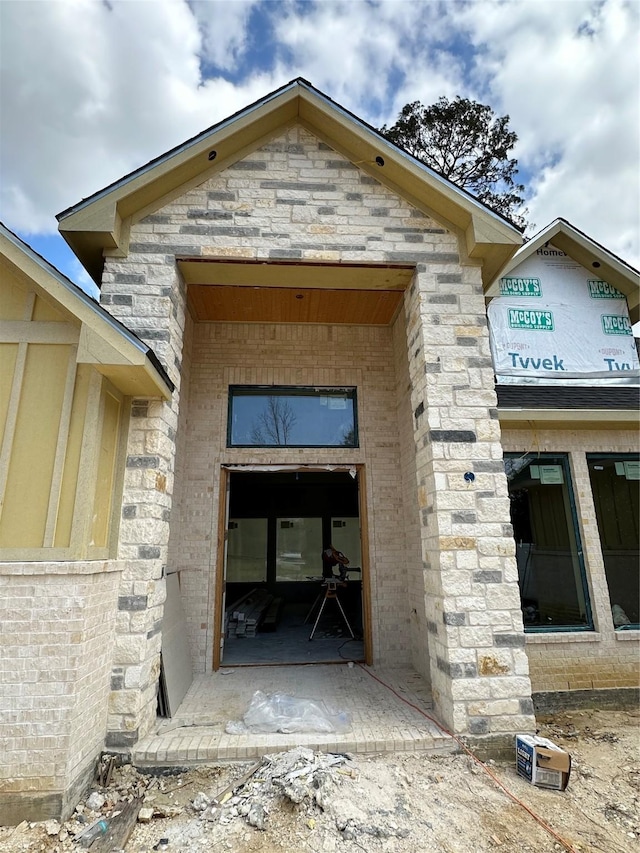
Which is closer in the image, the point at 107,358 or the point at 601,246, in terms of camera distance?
the point at 107,358

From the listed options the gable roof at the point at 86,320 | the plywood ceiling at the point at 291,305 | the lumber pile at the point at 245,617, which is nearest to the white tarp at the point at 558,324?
the plywood ceiling at the point at 291,305

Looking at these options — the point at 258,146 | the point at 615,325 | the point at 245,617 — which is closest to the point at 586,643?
the point at 615,325

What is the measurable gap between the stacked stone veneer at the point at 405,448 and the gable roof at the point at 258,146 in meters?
0.13

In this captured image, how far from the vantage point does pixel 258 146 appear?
4730 mm

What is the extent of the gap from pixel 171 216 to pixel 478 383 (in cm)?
346

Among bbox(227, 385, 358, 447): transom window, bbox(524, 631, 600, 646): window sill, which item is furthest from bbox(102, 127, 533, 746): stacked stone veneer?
bbox(524, 631, 600, 646): window sill

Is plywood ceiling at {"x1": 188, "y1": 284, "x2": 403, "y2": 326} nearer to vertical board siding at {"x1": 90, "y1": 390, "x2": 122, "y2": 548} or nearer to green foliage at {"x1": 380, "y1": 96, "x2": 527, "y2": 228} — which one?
vertical board siding at {"x1": 90, "y1": 390, "x2": 122, "y2": 548}

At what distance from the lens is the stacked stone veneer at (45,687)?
2805 millimetres

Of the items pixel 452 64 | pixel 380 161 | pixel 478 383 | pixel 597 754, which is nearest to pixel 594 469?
pixel 478 383

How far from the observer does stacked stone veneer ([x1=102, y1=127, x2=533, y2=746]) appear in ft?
12.1

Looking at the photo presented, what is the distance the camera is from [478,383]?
4.25 meters

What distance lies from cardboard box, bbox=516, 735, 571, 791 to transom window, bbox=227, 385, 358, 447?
375 centimetres

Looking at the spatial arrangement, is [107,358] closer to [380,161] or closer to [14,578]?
[14,578]

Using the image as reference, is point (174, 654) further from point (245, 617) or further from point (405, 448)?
point (405, 448)
